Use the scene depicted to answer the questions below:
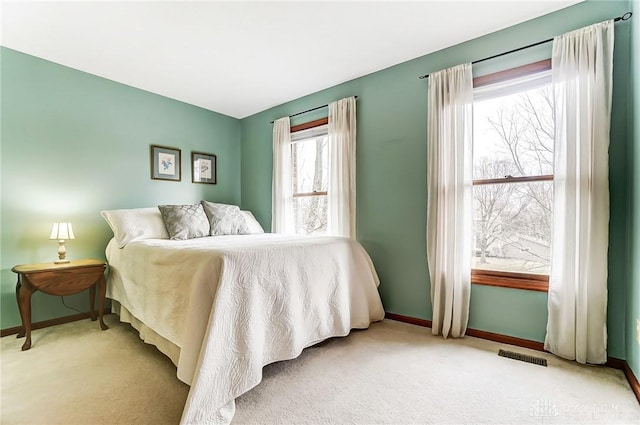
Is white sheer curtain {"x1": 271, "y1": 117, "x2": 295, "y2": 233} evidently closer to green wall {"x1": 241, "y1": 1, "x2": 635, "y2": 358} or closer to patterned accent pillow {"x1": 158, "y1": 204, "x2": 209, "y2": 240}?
green wall {"x1": 241, "y1": 1, "x2": 635, "y2": 358}

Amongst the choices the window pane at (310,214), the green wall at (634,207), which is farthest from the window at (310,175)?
the green wall at (634,207)

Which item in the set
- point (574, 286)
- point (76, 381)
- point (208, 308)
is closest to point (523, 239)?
point (574, 286)

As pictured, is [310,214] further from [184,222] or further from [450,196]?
[450,196]

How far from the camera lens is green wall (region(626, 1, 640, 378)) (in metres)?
1.74

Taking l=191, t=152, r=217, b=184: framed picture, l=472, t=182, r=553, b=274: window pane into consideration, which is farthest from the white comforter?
l=191, t=152, r=217, b=184: framed picture

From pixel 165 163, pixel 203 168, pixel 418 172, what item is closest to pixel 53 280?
pixel 165 163

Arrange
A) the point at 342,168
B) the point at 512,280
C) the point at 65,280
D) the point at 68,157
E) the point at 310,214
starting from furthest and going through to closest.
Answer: the point at 310,214 → the point at 342,168 → the point at 68,157 → the point at 65,280 → the point at 512,280

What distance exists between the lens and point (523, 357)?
210cm

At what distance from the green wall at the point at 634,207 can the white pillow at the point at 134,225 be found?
376cm

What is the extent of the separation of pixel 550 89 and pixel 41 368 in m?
4.28

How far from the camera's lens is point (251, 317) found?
67.2 inches

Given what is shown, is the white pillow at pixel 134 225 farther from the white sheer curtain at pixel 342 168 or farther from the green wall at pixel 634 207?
the green wall at pixel 634 207

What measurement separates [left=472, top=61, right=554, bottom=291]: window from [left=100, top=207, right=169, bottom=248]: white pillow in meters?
3.11

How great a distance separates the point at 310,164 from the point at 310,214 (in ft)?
2.19
